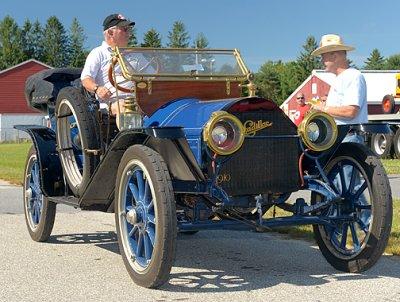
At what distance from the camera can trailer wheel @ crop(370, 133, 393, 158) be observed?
22.7 meters

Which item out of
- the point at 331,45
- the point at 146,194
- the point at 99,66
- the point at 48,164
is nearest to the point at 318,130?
the point at 331,45

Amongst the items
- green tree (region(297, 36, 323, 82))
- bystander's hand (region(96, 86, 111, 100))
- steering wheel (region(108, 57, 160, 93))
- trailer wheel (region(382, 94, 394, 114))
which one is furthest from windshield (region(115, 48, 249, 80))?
green tree (region(297, 36, 323, 82))

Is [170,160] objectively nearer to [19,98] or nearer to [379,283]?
[379,283]

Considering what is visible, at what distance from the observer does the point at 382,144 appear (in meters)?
23.2

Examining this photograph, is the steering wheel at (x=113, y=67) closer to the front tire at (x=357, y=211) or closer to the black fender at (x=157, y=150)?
the black fender at (x=157, y=150)

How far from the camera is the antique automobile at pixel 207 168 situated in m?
5.03

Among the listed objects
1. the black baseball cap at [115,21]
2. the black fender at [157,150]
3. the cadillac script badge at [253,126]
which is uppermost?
the black baseball cap at [115,21]

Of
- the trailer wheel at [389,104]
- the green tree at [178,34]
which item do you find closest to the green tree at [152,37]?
the green tree at [178,34]

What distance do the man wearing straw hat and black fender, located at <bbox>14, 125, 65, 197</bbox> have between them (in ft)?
8.20

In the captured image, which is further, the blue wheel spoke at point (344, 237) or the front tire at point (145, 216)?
the blue wheel spoke at point (344, 237)

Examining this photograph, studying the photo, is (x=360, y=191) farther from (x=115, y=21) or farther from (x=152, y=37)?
(x=152, y=37)

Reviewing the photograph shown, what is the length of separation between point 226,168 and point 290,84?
91134 mm

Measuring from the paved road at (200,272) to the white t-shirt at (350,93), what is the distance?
123cm

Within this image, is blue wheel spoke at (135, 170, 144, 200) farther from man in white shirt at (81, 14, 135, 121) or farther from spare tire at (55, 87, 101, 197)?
man in white shirt at (81, 14, 135, 121)
